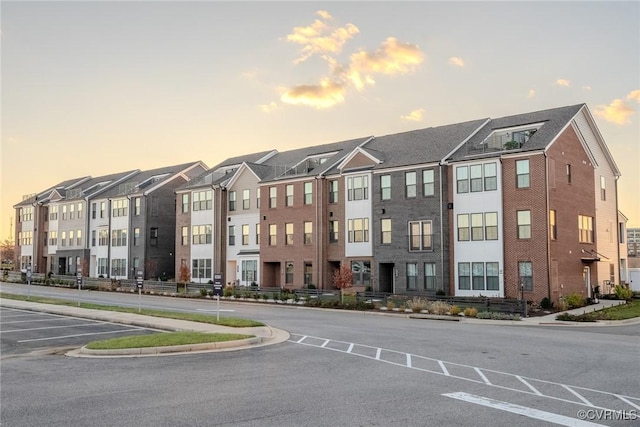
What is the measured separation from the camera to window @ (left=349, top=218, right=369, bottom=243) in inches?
1665

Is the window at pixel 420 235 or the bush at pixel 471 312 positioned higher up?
the window at pixel 420 235

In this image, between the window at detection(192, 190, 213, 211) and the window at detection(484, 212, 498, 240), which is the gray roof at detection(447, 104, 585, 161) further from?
the window at detection(192, 190, 213, 211)

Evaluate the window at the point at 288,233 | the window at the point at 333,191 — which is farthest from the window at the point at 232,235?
the window at the point at 333,191

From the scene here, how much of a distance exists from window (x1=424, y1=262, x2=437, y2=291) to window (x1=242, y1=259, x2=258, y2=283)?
17633mm

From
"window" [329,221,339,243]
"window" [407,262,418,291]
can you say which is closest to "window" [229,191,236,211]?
"window" [329,221,339,243]

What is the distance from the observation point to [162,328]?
72.4 feet

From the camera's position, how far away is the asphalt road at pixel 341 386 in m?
9.09

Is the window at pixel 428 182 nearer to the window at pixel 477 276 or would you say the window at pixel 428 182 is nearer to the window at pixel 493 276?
the window at pixel 477 276

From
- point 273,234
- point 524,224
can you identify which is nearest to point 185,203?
point 273,234

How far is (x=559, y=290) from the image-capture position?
114 feet

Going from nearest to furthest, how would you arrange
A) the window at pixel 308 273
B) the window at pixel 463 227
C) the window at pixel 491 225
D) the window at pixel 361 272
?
the window at pixel 491 225 < the window at pixel 463 227 < the window at pixel 361 272 < the window at pixel 308 273

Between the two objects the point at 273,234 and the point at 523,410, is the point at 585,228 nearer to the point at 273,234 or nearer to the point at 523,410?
the point at 273,234

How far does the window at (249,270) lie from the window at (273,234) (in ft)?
8.85

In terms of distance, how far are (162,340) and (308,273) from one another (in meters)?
29.2
